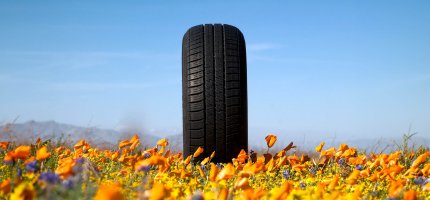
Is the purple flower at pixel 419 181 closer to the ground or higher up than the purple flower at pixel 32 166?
closer to the ground

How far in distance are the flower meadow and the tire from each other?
13.2 inches

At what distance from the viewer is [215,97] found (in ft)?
20.2

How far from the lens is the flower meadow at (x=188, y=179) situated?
224cm

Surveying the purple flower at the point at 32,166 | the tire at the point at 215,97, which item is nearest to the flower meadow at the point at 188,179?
the purple flower at the point at 32,166

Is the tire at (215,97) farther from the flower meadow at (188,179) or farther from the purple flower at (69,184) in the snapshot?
→ the purple flower at (69,184)

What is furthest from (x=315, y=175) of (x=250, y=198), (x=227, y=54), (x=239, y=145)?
(x=250, y=198)

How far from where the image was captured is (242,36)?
6750 millimetres

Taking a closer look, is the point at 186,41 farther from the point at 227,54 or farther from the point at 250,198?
the point at 250,198

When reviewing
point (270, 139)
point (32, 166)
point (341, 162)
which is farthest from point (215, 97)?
point (32, 166)

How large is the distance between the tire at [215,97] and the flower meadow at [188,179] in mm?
334

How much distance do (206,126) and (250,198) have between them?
3999 mm

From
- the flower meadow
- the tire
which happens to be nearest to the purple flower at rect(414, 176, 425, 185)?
the flower meadow

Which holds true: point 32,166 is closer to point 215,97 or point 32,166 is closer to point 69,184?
point 69,184

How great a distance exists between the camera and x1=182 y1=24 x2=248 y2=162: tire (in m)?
6.15
